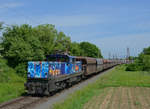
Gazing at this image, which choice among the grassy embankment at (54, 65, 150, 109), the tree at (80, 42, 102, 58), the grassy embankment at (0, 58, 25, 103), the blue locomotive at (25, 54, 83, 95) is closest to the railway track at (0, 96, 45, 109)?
the blue locomotive at (25, 54, 83, 95)

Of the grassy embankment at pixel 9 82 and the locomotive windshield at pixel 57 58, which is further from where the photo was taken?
the locomotive windshield at pixel 57 58

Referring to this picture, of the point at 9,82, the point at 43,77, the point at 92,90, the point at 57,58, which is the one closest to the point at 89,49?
the point at 9,82

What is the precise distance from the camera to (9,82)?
821 inches

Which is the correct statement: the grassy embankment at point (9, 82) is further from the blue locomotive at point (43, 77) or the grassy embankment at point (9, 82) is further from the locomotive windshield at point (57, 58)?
the locomotive windshield at point (57, 58)

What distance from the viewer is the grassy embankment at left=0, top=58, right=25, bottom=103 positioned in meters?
15.9

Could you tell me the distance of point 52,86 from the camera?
15.1 m

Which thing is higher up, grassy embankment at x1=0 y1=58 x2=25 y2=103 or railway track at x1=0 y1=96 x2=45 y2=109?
grassy embankment at x1=0 y1=58 x2=25 y2=103

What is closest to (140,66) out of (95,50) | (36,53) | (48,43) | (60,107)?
(48,43)

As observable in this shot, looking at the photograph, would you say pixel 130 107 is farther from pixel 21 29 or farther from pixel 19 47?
pixel 21 29

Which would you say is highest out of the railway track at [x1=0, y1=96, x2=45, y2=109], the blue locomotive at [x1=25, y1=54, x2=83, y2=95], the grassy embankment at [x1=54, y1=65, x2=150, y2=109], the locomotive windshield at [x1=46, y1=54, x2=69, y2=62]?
the locomotive windshield at [x1=46, y1=54, x2=69, y2=62]

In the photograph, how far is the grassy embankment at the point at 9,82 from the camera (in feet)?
52.1

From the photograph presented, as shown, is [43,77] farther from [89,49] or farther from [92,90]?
[89,49]

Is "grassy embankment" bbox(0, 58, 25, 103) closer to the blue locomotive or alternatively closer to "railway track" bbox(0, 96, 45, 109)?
"railway track" bbox(0, 96, 45, 109)

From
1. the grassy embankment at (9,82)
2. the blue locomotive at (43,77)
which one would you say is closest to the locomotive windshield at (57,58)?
the blue locomotive at (43,77)
